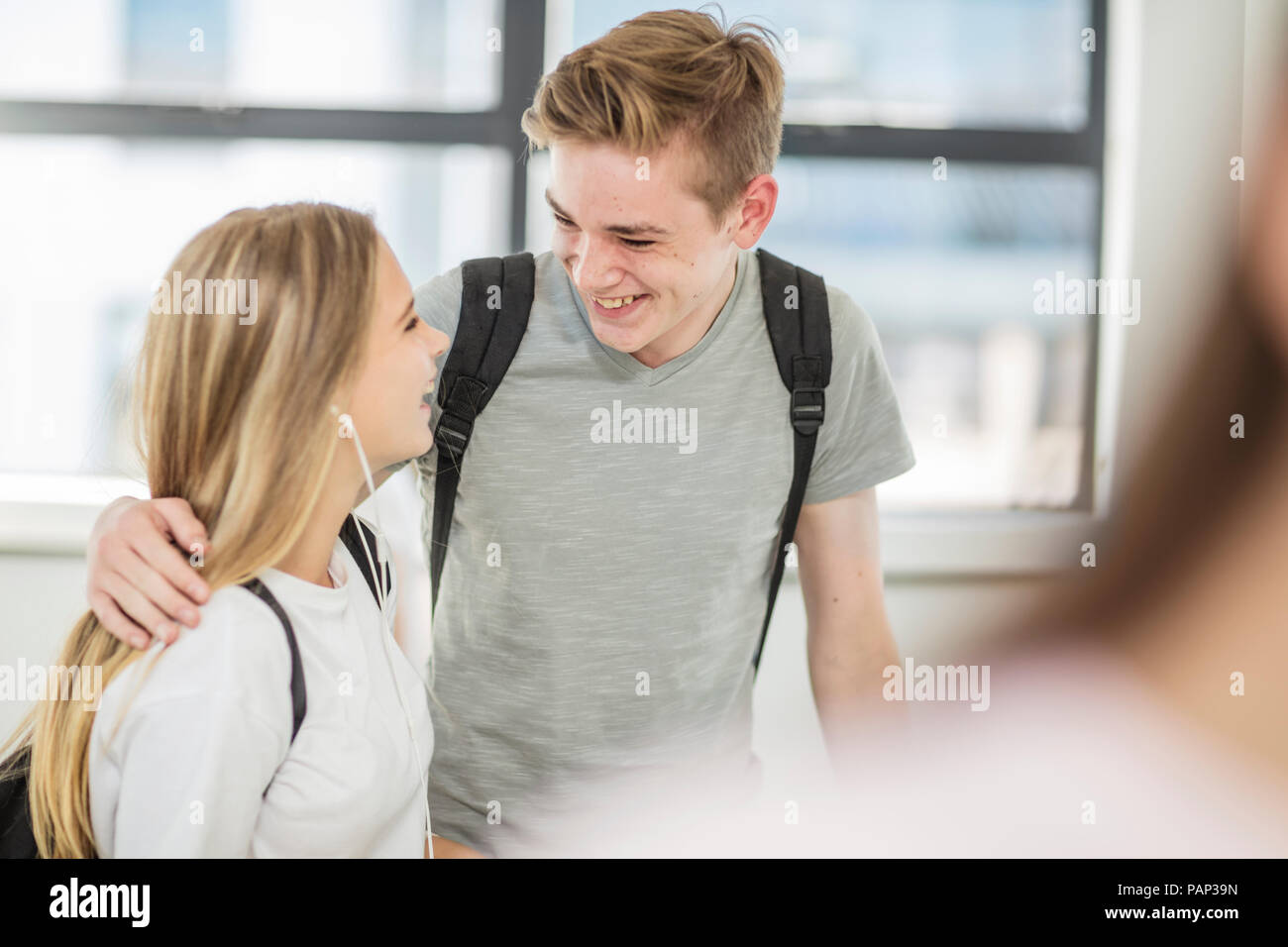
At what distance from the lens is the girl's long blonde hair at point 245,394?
0.67m

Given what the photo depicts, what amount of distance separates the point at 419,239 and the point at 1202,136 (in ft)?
5.07

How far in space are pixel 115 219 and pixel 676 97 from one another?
1505 mm

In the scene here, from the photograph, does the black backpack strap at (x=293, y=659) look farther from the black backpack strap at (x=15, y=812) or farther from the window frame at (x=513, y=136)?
the window frame at (x=513, y=136)

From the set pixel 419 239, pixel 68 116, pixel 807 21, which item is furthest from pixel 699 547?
pixel 68 116

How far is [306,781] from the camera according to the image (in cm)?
63

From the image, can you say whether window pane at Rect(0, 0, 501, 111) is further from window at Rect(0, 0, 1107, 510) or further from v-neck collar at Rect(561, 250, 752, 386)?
v-neck collar at Rect(561, 250, 752, 386)

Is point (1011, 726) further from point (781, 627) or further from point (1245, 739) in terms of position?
point (1245, 739)

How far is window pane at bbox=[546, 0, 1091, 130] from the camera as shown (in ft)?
6.18

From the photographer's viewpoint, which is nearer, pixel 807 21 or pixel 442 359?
pixel 442 359

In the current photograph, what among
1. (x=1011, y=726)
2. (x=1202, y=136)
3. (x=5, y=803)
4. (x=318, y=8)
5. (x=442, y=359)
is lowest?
(x=1011, y=726)

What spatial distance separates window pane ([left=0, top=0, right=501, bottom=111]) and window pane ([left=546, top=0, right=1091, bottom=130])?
400 millimetres

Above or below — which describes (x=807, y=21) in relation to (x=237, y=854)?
above

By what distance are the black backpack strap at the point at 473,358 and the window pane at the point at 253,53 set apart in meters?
1.07

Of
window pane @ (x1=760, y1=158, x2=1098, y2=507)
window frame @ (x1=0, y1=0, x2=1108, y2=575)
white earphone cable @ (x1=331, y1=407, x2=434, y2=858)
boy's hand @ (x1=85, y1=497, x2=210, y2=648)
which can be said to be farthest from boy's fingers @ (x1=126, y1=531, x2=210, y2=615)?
window pane @ (x1=760, y1=158, x2=1098, y2=507)
